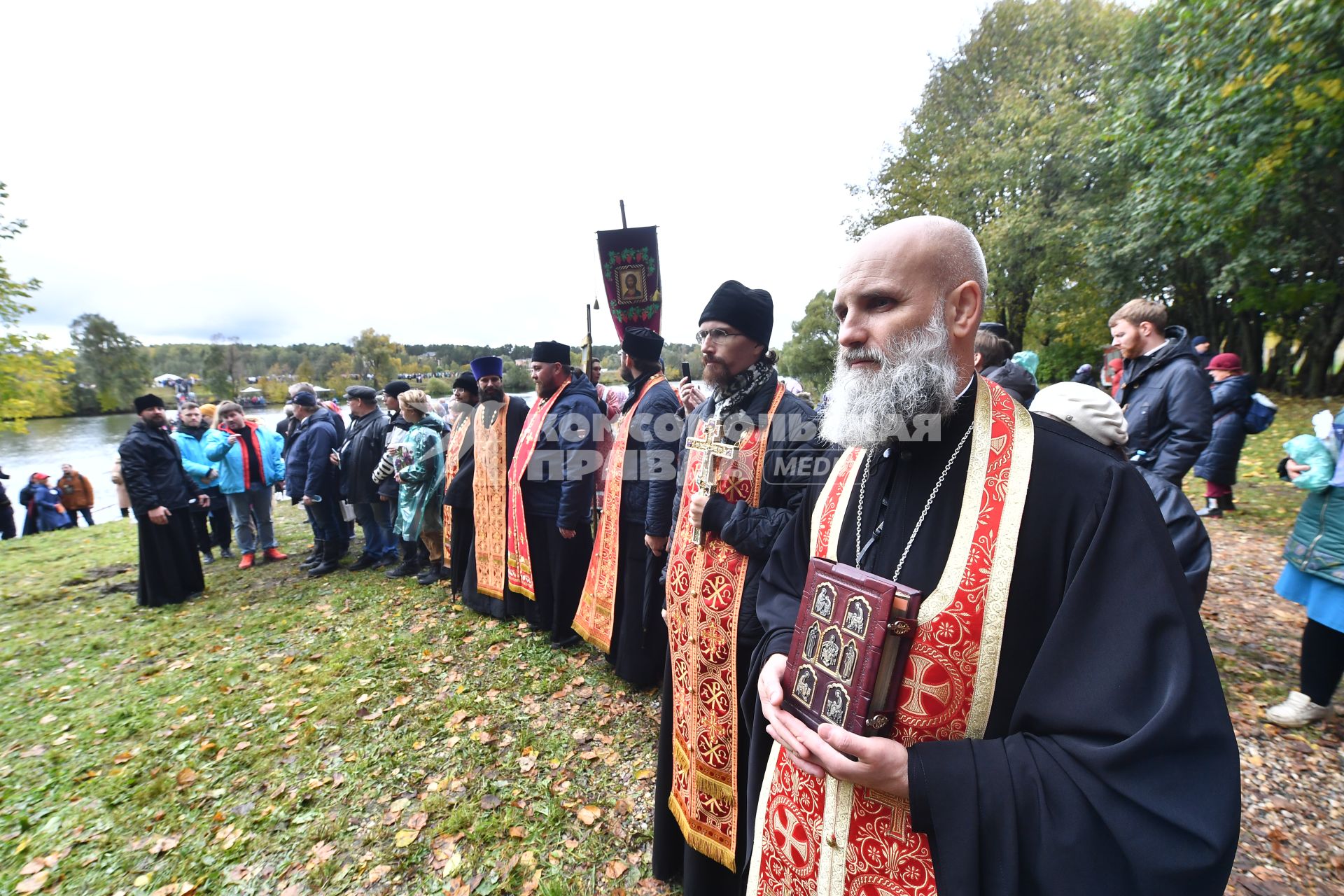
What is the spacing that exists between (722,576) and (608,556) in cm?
212

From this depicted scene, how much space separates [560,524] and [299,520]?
1000 cm

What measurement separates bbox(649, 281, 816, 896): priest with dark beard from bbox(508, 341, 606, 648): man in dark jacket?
81.8 inches

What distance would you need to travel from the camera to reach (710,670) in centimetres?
246

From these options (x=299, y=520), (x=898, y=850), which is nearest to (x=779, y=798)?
(x=898, y=850)

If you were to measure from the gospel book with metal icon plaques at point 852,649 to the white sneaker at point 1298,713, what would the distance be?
12.9 ft

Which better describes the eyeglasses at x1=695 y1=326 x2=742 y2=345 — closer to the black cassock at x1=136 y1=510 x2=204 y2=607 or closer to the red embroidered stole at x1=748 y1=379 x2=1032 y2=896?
the red embroidered stole at x1=748 y1=379 x2=1032 y2=896

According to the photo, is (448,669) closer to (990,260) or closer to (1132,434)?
(1132,434)

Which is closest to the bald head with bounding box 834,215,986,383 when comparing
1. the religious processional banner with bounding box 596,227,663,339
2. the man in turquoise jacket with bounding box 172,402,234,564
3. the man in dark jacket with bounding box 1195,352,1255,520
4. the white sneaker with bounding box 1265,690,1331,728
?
the white sneaker with bounding box 1265,690,1331,728

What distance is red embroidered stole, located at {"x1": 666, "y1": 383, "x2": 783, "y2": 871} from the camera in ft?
7.79

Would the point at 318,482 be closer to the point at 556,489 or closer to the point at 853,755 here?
the point at 556,489

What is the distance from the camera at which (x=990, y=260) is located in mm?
19938

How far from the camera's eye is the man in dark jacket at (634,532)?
3.90m

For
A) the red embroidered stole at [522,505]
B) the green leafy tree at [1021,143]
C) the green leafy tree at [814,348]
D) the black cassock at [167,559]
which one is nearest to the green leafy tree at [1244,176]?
the green leafy tree at [1021,143]

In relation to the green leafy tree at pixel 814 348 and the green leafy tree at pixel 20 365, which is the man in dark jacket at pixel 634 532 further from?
the green leafy tree at pixel 814 348
